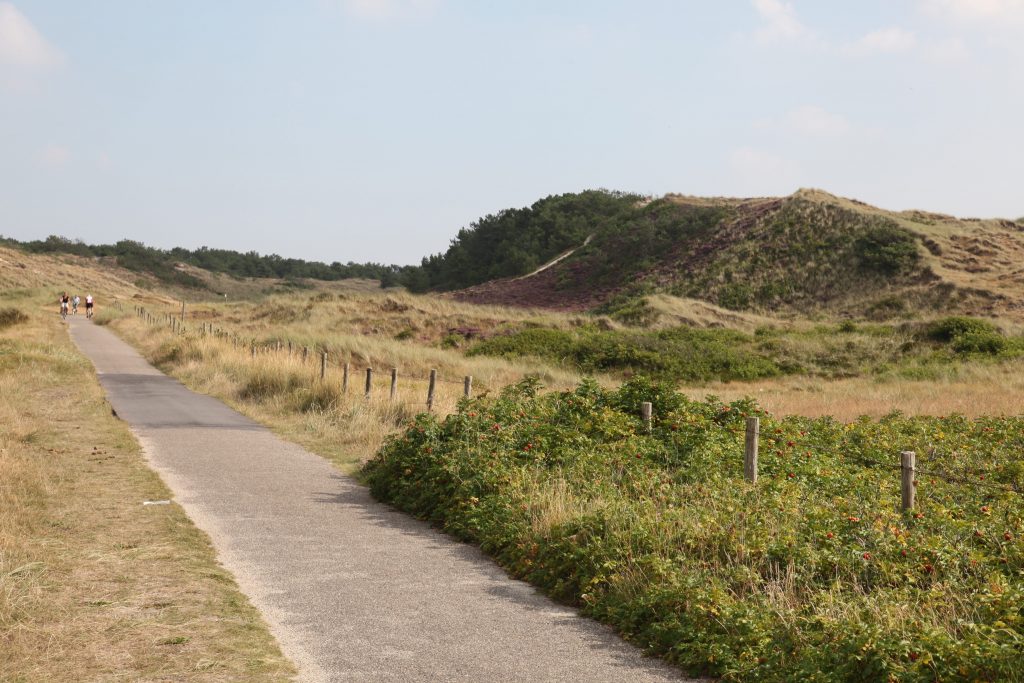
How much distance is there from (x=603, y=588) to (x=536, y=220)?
273 ft

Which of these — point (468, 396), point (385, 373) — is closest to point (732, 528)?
point (468, 396)

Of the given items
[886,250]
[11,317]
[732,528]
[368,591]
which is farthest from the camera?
[886,250]

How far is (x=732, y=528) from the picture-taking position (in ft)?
26.0

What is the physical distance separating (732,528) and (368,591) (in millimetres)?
3107

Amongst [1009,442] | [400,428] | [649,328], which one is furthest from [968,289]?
[400,428]

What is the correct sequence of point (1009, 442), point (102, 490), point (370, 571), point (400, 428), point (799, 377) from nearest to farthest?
point (370, 571)
point (102, 490)
point (1009, 442)
point (400, 428)
point (799, 377)

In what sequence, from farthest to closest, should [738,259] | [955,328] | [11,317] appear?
[738,259], [11,317], [955,328]

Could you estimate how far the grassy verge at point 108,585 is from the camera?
231 inches

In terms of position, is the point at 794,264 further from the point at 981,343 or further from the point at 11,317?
the point at 11,317

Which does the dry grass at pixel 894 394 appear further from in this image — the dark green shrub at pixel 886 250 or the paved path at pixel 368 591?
the dark green shrub at pixel 886 250

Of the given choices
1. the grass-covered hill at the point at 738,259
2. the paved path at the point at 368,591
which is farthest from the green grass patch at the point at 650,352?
the paved path at the point at 368,591

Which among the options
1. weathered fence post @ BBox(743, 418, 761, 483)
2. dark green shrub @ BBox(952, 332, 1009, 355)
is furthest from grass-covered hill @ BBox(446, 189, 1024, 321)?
weathered fence post @ BBox(743, 418, 761, 483)

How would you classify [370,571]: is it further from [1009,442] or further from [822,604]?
[1009,442]

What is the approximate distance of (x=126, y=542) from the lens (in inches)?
353
